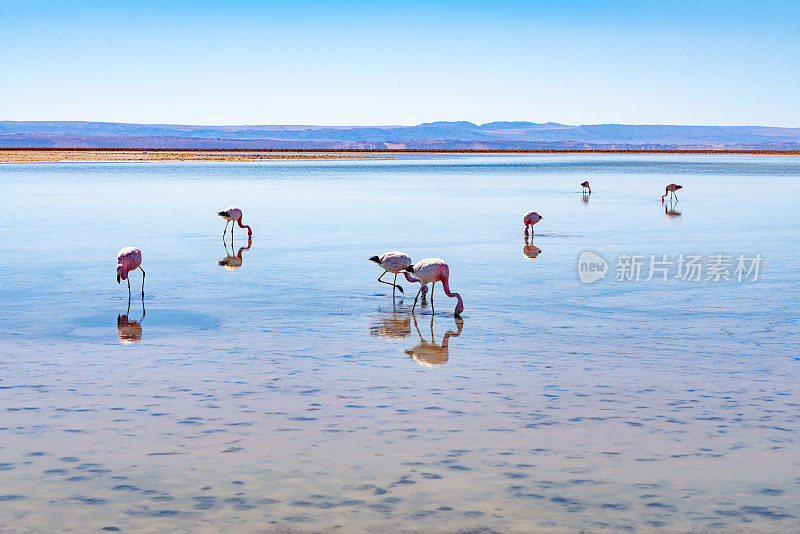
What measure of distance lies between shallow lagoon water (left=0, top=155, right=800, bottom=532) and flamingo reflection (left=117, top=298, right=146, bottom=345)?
9 centimetres

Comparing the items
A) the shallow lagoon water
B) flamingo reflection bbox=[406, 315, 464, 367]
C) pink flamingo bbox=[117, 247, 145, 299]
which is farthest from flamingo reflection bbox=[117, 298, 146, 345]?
flamingo reflection bbox=[406, 315, 464, 367]

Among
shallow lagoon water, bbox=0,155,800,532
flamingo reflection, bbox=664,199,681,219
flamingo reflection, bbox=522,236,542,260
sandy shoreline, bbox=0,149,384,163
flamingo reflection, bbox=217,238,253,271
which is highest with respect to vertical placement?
sandy shoreline, bbox=0,149,384,163

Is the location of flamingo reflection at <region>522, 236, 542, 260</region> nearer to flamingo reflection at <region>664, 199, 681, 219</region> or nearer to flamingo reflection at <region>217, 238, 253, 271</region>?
flamingo reflection at <region>217, 238, 253, 271</region>

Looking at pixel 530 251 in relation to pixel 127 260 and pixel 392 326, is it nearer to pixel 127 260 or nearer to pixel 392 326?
pixel 392 326

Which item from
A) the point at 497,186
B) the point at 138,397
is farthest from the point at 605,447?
the point at 497,186

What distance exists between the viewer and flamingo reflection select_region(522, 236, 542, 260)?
52.2 ft

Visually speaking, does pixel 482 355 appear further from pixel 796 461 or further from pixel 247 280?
pixel 247 280

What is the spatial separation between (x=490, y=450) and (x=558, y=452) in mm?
471

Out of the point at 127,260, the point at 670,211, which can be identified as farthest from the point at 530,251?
the point at 670,211

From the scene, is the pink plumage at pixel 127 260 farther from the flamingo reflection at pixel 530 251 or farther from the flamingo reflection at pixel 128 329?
the flamingo reflection at pixel 530 251

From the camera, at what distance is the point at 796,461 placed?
5.74 meters

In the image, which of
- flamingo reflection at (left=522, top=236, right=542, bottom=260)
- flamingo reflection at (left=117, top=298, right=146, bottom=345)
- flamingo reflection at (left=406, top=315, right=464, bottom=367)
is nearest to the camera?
flamingo reflection at (left=406, top=315, right=464, bottom=367)

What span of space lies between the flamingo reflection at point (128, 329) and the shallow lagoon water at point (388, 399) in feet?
0.29

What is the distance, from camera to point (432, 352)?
887 cm
